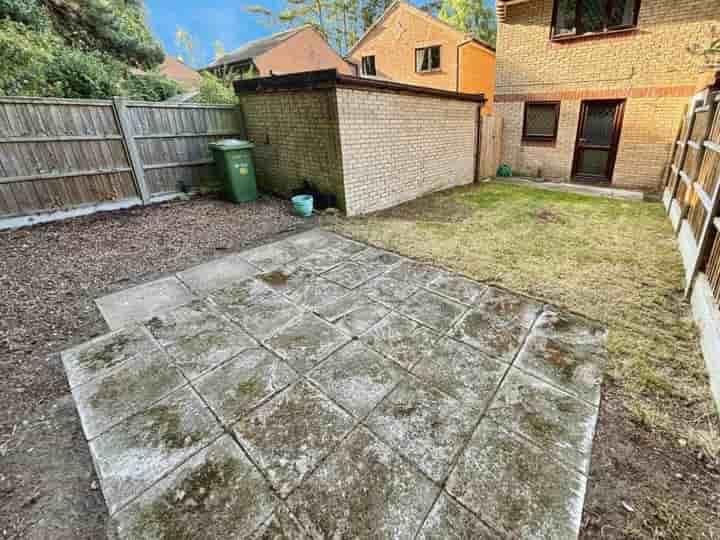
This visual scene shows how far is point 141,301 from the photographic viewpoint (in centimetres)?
325

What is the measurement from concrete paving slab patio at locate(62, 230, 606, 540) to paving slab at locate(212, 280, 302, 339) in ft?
0.07

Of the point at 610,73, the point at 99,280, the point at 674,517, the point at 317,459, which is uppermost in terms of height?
the point at 610,73

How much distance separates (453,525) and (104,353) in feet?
8.91

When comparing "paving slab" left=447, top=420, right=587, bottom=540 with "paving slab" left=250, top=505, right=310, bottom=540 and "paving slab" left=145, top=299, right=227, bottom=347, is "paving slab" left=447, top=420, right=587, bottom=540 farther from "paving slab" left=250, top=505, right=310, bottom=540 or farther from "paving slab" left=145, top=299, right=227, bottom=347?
"paving slab" left=145, top=299, right=227, bottom=347

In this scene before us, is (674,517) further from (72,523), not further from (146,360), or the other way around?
(146,360)

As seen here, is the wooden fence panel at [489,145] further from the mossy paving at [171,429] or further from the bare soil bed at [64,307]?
the mossy paving at [171,429]

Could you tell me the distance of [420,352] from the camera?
2.45m

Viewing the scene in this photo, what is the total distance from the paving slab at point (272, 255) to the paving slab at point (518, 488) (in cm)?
302

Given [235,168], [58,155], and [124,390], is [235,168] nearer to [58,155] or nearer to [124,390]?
[58,155]

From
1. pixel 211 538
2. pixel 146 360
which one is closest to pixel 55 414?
Result: pixel 146 360

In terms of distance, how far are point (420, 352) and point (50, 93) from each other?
8.60 metres

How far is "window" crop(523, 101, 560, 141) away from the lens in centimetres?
892

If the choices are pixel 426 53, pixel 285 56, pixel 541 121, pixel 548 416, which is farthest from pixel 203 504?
pixel 285 56

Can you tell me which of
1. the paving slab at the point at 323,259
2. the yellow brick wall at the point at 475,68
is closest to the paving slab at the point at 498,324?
the paving slab at the point at 323,259
